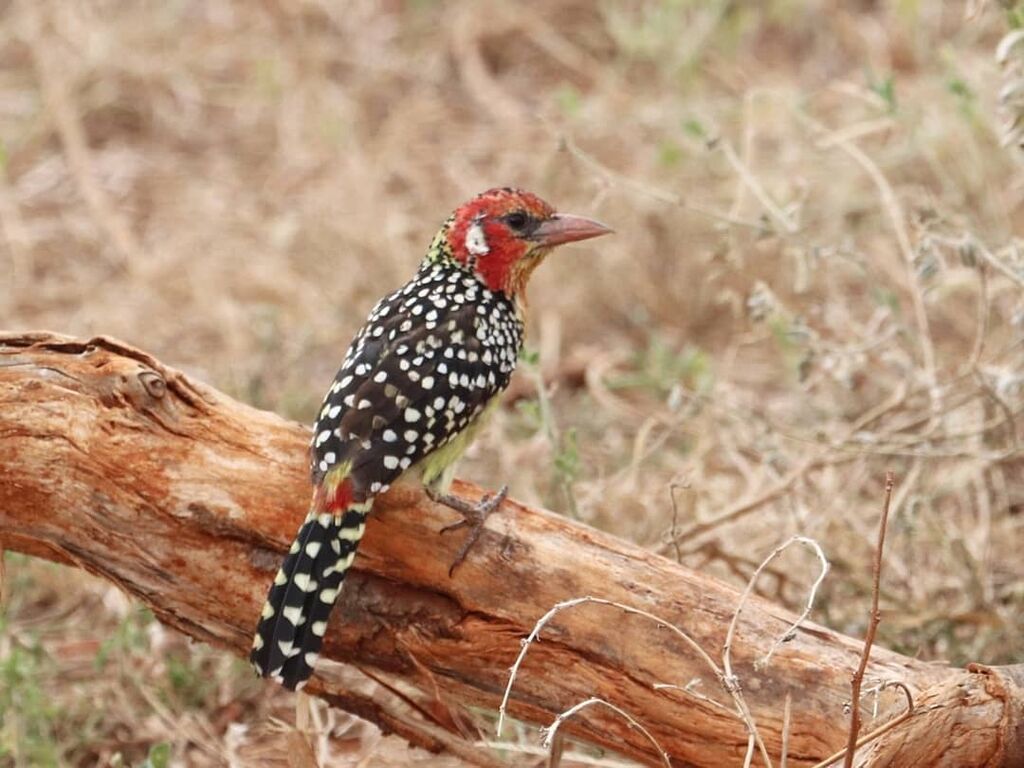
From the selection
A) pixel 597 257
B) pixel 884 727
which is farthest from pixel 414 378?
pixel 597 257

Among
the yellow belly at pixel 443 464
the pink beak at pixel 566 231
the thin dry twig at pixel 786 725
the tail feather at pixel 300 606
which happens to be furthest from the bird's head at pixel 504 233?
the thin dry twig at pixel 786 725

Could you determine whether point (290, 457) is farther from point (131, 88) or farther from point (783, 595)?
point (131, 88)

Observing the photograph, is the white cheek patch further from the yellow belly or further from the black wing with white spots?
the yellow belly

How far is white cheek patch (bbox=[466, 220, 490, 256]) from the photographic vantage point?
4141 mm

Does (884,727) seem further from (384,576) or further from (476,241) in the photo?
(476,241)

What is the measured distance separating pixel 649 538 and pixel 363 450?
160 centimetres

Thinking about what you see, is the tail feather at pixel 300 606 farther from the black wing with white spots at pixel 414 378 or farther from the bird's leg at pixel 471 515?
the bird's leg at pixel 471 515

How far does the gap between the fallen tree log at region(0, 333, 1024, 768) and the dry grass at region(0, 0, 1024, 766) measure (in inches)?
14.2

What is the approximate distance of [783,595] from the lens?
14.6ft

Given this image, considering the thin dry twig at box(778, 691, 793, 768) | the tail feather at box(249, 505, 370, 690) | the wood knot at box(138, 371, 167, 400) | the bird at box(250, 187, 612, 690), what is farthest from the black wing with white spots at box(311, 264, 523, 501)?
the thin dry twig at box(778, 691, 793, 768)

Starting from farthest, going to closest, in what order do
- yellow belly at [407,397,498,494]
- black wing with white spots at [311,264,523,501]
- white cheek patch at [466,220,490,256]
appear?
1. white cheek patch at [466,220,490,256]
2. yellow belly at [407,397,498,494]
3. black wing with white spots at [311,264,523,501]

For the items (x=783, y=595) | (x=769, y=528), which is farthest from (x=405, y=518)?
(x=769, y=528)

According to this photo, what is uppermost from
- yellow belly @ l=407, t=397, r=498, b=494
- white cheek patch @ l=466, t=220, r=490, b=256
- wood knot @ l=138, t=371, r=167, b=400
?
white cheek patch @ l=466, t=220, r=490, b=256

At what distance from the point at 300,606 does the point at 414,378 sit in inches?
24.7
